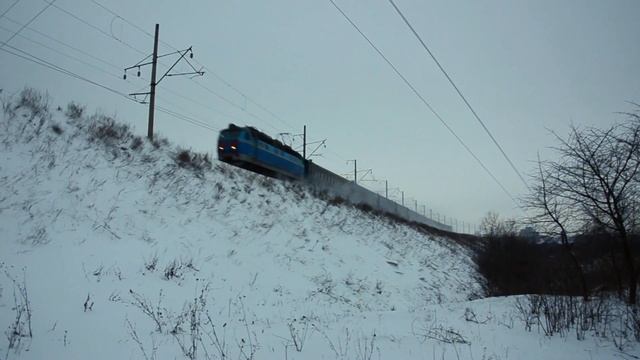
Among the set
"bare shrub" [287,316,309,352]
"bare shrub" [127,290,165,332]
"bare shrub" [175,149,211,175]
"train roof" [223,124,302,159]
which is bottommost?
"bare shrub" [287,316,309,352]

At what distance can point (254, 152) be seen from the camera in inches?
821

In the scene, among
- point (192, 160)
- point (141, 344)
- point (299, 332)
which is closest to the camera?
point (141, 344)

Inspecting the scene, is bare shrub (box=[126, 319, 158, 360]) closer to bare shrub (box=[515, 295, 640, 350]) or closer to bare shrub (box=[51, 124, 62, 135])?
bare shrub (box=[515, 295, 640, 350])

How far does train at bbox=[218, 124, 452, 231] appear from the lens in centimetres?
2026

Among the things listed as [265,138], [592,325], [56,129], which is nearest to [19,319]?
[56,129]

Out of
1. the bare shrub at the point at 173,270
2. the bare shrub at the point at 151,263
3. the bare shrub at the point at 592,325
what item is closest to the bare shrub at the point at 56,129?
the bare shrub at the point at 151,263

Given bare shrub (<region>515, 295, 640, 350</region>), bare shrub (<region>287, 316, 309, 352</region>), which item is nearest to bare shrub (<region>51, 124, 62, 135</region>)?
bare shrub (<region>287, 316, 309, 352</region>)

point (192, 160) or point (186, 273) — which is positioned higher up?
point (192, 160)

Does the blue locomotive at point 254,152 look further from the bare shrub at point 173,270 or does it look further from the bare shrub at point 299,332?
the bare shrub at point 299,332

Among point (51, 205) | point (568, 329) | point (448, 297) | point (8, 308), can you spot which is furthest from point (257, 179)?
point (568, 329)

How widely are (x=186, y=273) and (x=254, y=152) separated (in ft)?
38.4

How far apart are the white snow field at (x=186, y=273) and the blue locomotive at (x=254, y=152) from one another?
1.71 m

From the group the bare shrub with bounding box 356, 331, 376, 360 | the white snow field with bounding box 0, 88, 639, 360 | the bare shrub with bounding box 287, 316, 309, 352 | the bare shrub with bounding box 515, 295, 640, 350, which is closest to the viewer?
the bare shrub with bounding box 356, 331, 376, 360

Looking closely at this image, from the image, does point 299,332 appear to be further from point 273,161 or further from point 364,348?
point 273,161
